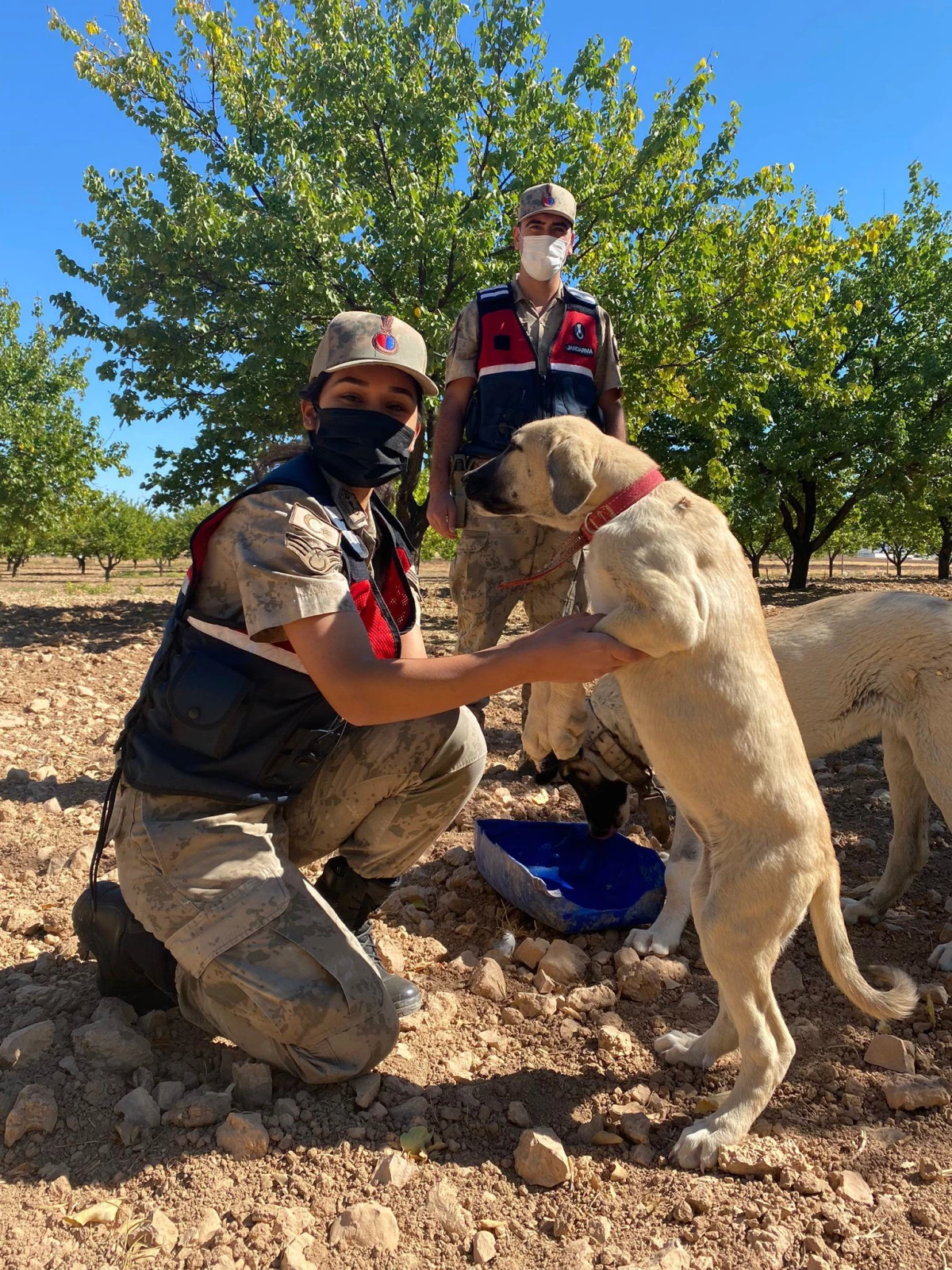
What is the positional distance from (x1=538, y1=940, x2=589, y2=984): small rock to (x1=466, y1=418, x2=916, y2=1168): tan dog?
0.46 meters

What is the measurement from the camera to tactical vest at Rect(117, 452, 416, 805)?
8.33 feet

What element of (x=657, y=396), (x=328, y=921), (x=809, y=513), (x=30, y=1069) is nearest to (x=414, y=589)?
(x=328, y=921)

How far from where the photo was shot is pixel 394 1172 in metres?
2.15

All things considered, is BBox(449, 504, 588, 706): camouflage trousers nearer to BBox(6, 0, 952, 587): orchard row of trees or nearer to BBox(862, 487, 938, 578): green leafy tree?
BBox(6, 0, 952, 587): orchard row of trees

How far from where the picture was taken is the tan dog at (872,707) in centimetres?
332

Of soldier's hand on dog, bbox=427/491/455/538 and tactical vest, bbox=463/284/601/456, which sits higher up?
tactical vest, bbox=463/284/601/456

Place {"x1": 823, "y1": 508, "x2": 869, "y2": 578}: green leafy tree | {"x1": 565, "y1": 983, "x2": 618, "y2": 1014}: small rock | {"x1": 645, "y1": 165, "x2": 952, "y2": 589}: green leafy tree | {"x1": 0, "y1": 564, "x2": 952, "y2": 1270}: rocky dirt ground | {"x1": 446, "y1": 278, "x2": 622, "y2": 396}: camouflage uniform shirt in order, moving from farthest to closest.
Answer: {"x1": 823, "y1": 508, "x2": 869, "y2": 578}: green leafy tree, {"x1": 645, "y1": 165, "x2": 952, "y2": 589}: green leafy tree, {"x1": 446, "y1": 278, "x2": 622, "y2": 396}: camouflage uniform shirt, {"x1": 565, "y1": 983, "x2": 618, "y2": 1014}: small rock, {"x1": 0, "y1": 564, "x2": 952, "y2": 1270}: rocky dirt ground

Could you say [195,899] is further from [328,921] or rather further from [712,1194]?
[712,1194]

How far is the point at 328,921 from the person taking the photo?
8.54ft

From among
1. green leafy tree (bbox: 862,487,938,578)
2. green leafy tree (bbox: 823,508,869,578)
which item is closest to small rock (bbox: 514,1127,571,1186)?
green leafy tree (bbox: 862,487,938,578)

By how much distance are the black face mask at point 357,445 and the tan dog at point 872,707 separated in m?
1.45

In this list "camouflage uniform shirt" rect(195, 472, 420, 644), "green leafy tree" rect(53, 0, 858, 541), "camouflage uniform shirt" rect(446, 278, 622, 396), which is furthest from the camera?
"green leafy tree" rect(53, 0, 858, 541)

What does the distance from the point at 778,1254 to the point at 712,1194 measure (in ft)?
0.66

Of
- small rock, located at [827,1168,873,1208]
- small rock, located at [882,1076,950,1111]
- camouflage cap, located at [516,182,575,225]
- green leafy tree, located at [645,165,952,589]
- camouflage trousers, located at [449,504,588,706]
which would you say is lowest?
small rock, located at [827,1168,873,1208]
